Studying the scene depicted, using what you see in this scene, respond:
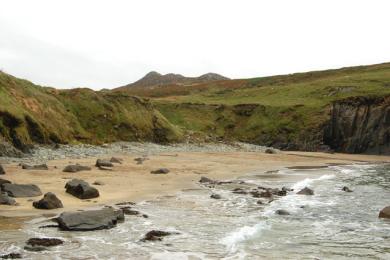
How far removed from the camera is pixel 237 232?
16.2m

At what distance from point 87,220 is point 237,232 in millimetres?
5067

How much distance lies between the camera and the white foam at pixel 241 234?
14.5 metres

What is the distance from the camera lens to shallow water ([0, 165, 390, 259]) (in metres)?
13.3

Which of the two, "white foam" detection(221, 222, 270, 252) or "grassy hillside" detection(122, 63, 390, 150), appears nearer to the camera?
"white foam" detection(221, 222, 270, 252)

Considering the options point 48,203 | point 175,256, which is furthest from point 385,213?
point 48,203

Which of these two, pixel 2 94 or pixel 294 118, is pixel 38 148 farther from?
pixel 294 118

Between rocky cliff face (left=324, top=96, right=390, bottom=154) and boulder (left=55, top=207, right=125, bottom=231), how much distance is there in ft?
189

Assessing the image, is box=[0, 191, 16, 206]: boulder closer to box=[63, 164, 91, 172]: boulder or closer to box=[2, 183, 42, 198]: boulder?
box=[2, 183, 42, 198]: boulder

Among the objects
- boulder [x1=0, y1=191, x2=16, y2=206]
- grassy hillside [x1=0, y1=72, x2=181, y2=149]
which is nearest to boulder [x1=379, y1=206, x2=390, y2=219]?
boulder [x1=0, y1=191, x2=16, y2=206]

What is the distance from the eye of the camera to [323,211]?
70.8ft

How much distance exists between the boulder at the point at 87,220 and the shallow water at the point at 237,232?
0.30 metres

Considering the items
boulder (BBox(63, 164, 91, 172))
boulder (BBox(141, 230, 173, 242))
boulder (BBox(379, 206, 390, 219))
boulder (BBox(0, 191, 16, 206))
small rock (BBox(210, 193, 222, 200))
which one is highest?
boulder (BBox(63, 164, 91, 172))

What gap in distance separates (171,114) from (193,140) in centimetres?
2374

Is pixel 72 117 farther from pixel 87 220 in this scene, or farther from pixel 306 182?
pixel 87 220
